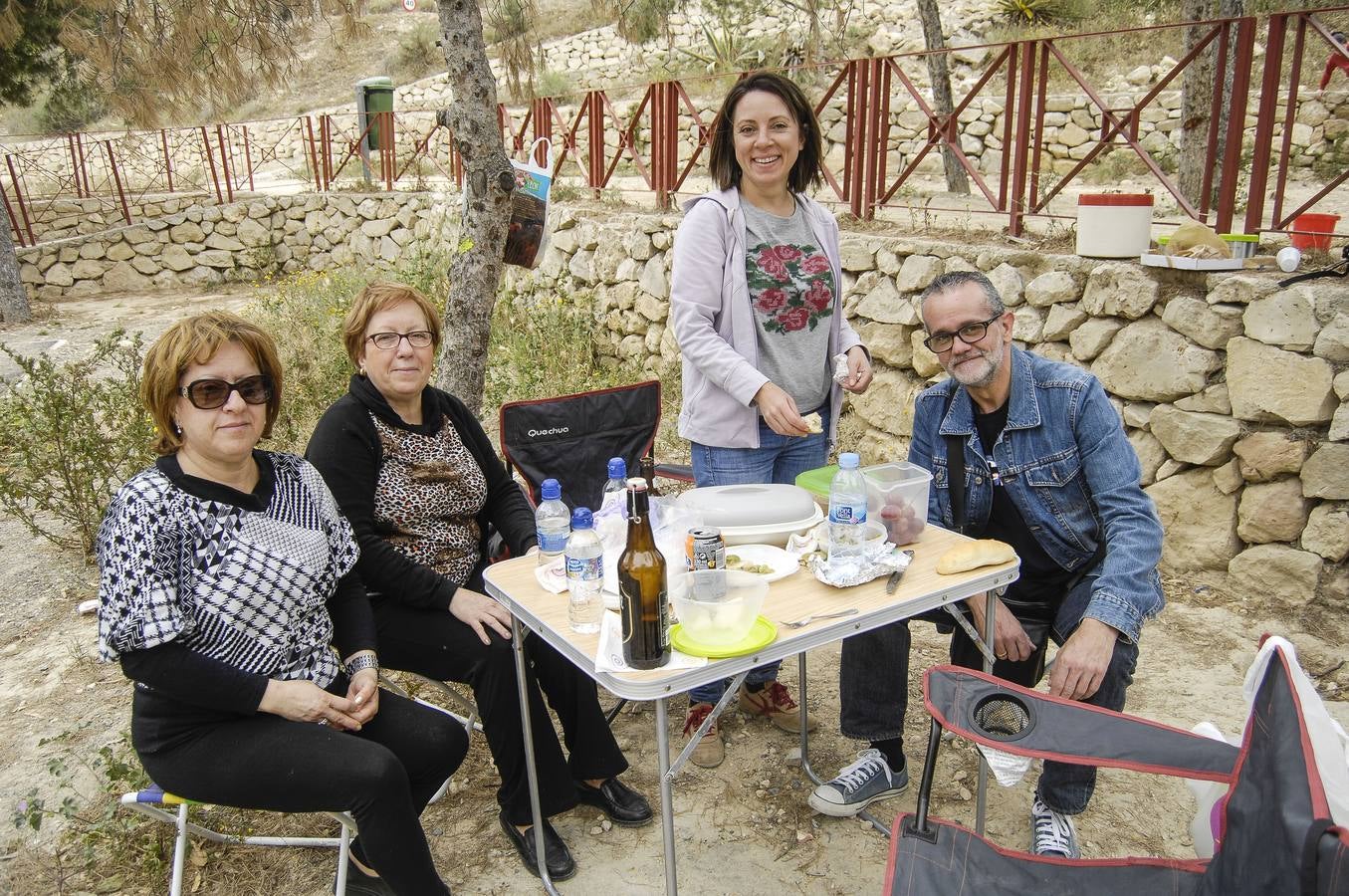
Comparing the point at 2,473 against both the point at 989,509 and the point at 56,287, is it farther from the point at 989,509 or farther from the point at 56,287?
the point at 56,287

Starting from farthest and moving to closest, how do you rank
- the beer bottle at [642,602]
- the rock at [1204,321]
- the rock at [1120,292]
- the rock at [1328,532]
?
the rock at [1120,292] → the rock at [1204,321] → the rock at [1328,532] → the beer bottle at [642,602]

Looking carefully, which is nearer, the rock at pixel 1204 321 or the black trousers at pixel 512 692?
the black trousers at pixel 512 692

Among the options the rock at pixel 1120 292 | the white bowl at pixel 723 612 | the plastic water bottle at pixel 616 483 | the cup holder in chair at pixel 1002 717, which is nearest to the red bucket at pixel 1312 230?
the rock at pixel 1120 292

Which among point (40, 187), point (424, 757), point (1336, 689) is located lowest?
point (1336, 689)

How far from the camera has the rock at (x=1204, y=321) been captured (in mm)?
3203

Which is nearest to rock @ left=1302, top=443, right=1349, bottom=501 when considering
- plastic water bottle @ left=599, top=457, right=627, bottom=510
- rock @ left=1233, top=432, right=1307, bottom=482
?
rock @ left=1233, top=432, right=1307, bottom=482

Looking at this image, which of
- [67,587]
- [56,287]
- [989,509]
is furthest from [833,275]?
[56,287]

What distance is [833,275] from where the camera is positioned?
8.14 feet

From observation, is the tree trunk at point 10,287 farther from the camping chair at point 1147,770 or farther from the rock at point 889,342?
the camping chair at point 1147,770

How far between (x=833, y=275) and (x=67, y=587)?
3.17 metres

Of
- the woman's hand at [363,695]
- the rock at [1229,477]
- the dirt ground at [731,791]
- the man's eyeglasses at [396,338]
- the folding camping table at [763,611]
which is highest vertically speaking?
the man's eyeglasses at [396,338]

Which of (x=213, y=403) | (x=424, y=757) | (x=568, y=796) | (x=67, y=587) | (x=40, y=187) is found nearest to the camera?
(x=213, y=403)

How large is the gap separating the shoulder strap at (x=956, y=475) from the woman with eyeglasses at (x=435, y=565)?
96 cm

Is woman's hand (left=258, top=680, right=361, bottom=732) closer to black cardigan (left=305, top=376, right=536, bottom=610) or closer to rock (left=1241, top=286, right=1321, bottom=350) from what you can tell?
black cardigan (left=305, top=376, right=536, bottom=610)
